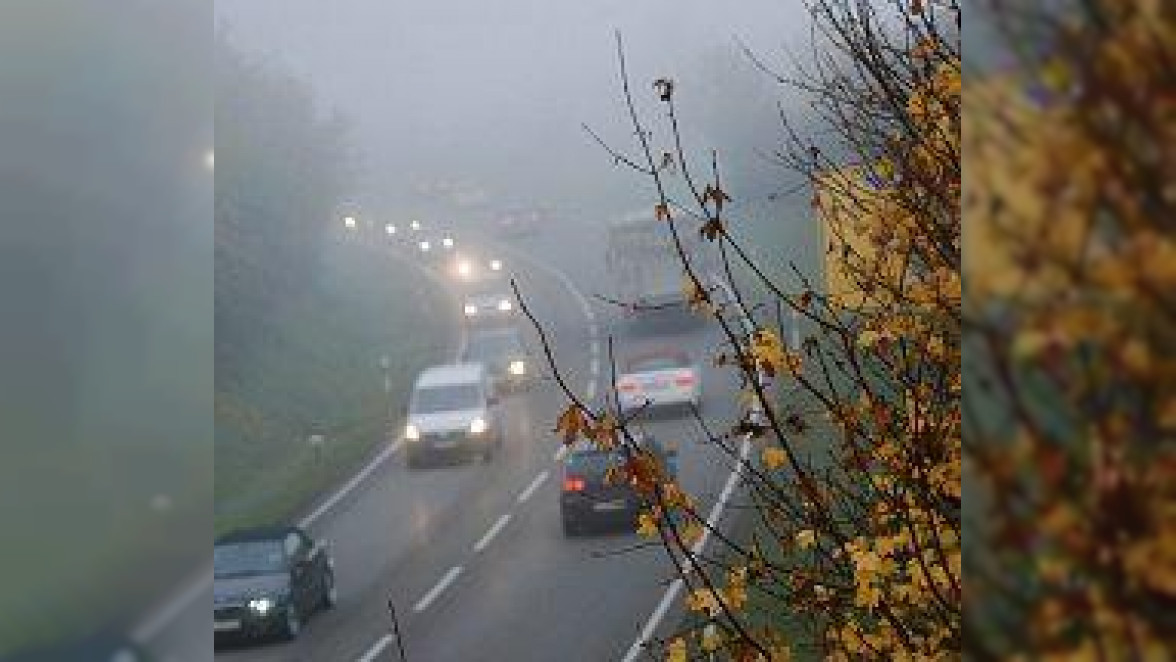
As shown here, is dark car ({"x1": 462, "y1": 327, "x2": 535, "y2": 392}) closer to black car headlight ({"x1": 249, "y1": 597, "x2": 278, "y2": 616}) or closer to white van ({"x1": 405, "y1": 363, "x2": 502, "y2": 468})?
white van ({"x1": 405, "y1": 363, "x2": 502, "y2": 468})

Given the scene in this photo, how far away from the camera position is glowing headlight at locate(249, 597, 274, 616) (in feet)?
64.3

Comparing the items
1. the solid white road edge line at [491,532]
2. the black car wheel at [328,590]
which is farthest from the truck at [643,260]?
the black car wheel at [328,590]

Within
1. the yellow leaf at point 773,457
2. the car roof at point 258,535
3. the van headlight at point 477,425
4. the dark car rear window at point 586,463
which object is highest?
the yellow leaf at point 773,457

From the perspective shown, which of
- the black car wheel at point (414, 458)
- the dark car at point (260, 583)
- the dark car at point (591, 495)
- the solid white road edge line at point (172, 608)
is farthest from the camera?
the black car wheel at point (414, 458)

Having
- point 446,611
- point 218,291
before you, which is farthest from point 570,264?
point 446,611

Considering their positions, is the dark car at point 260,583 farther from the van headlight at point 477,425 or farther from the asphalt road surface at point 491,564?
the van headlight at point 477,425

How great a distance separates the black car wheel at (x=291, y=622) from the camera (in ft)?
65.1

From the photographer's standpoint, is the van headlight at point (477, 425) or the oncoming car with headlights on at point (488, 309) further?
the oncoming car with headlights on at point (488, 309)

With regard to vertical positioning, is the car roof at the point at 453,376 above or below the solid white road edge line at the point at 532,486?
above

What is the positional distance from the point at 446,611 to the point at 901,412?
1681cm

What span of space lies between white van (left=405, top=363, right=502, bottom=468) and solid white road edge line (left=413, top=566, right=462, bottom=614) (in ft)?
19.9

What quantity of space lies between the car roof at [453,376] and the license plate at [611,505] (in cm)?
694

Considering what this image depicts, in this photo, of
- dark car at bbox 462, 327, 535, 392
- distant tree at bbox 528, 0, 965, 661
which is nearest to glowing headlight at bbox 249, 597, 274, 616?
distant tree at bbox 528, 0, 965, 661

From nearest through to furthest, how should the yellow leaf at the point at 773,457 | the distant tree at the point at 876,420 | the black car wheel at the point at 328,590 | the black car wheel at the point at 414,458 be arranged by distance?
the distant tree at the point at 876,420, the yellow leaf at the point at 773,457, the black car wheel at the point at 328,590, the black car wheel at the point at 414,458
